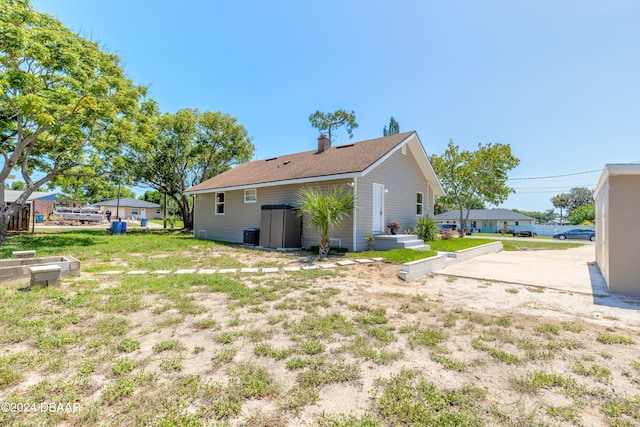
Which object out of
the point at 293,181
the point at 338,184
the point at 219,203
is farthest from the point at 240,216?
the point at 338,184

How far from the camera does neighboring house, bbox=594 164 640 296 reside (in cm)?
550

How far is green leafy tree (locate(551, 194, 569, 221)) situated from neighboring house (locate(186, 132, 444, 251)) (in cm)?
7147

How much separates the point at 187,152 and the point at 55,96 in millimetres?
11634

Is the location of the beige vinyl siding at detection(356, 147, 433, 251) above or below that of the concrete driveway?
above

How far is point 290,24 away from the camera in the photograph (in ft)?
39.4

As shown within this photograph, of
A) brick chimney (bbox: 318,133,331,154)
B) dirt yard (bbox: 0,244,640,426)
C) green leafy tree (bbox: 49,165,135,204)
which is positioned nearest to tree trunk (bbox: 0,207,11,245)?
green leafy tree (bbox: 49,165,135,204)

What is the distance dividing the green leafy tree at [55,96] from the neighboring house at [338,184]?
5.54 meters

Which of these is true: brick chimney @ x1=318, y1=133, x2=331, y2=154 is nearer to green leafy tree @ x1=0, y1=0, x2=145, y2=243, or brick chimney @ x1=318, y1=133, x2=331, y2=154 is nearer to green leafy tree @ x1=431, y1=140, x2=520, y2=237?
green leafy tree @ x1=0, y1=0, x2=145, y2=243

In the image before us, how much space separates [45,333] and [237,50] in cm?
1425

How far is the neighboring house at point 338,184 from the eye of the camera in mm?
10656

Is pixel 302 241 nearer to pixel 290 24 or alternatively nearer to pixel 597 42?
pixel 290 24

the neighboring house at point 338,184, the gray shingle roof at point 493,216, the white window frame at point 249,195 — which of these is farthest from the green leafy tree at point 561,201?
the white window frame at point 249,195

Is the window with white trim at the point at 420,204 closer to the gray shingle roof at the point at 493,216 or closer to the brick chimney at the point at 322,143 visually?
the brick chimney at the point at 322,143

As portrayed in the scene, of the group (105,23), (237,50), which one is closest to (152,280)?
(237,50)
